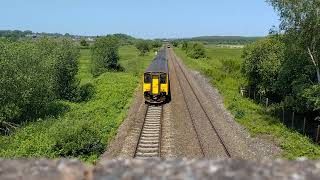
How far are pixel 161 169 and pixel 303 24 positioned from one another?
24.6 meters

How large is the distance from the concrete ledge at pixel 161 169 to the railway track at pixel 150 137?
16.5 meters

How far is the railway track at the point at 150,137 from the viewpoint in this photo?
2033 centimetres

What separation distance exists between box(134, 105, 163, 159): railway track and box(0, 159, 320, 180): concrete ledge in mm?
16502

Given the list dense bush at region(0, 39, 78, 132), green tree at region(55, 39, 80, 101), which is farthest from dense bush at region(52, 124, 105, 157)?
green tree at region(55, 39, 80, 101)

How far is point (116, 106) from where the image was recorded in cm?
3431

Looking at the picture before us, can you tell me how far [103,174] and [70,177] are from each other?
0.22 metres

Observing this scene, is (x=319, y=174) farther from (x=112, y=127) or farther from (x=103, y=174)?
(x=112, y=127)

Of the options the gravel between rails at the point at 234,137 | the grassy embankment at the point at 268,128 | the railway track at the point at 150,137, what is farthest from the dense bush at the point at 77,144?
the grassy embankment at the point at 268,128

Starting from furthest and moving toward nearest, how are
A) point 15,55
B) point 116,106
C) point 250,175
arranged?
point 116,106 < point 15,55 < point 250,175

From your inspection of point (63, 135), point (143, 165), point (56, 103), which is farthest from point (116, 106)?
point (143, 165)

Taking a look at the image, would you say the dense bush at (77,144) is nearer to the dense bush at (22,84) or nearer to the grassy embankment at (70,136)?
the grassy embankment at (70,136)

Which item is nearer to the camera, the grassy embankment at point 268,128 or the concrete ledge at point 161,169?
the concrete ledge at point 161,169

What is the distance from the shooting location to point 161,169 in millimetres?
2979

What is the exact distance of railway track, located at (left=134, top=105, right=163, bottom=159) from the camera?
20.3 meters
